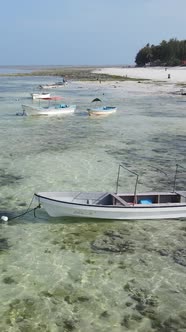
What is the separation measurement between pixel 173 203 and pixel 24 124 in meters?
29.5

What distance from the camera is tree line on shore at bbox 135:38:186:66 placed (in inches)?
6220

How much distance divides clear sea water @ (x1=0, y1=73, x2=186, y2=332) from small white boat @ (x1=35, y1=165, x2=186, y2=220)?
41 centimetres

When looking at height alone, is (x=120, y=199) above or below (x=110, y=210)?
above

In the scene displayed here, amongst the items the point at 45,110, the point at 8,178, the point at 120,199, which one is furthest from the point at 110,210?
the point at 45,110

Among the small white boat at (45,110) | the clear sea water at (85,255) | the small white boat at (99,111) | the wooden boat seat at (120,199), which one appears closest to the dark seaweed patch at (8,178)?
the clear sea water at (85,255)

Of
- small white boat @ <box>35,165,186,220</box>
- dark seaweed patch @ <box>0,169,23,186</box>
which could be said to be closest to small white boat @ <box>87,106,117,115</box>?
dark seaweed patch @ <box>0,169,23,186</box>

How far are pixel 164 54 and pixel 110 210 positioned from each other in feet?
532

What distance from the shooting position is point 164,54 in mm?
168750

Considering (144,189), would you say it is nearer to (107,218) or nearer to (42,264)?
(107,218)

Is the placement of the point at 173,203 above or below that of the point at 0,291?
above

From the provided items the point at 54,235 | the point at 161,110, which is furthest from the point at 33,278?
the point at 161,110

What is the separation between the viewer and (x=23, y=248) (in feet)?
48.3

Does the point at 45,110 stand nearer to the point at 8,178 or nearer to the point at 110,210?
the point at 8,178

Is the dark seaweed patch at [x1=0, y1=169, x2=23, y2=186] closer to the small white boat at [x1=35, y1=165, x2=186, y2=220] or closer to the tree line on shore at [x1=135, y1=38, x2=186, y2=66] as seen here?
the small white boat at [x1=35, y1=165, x2=186, y2=220]
